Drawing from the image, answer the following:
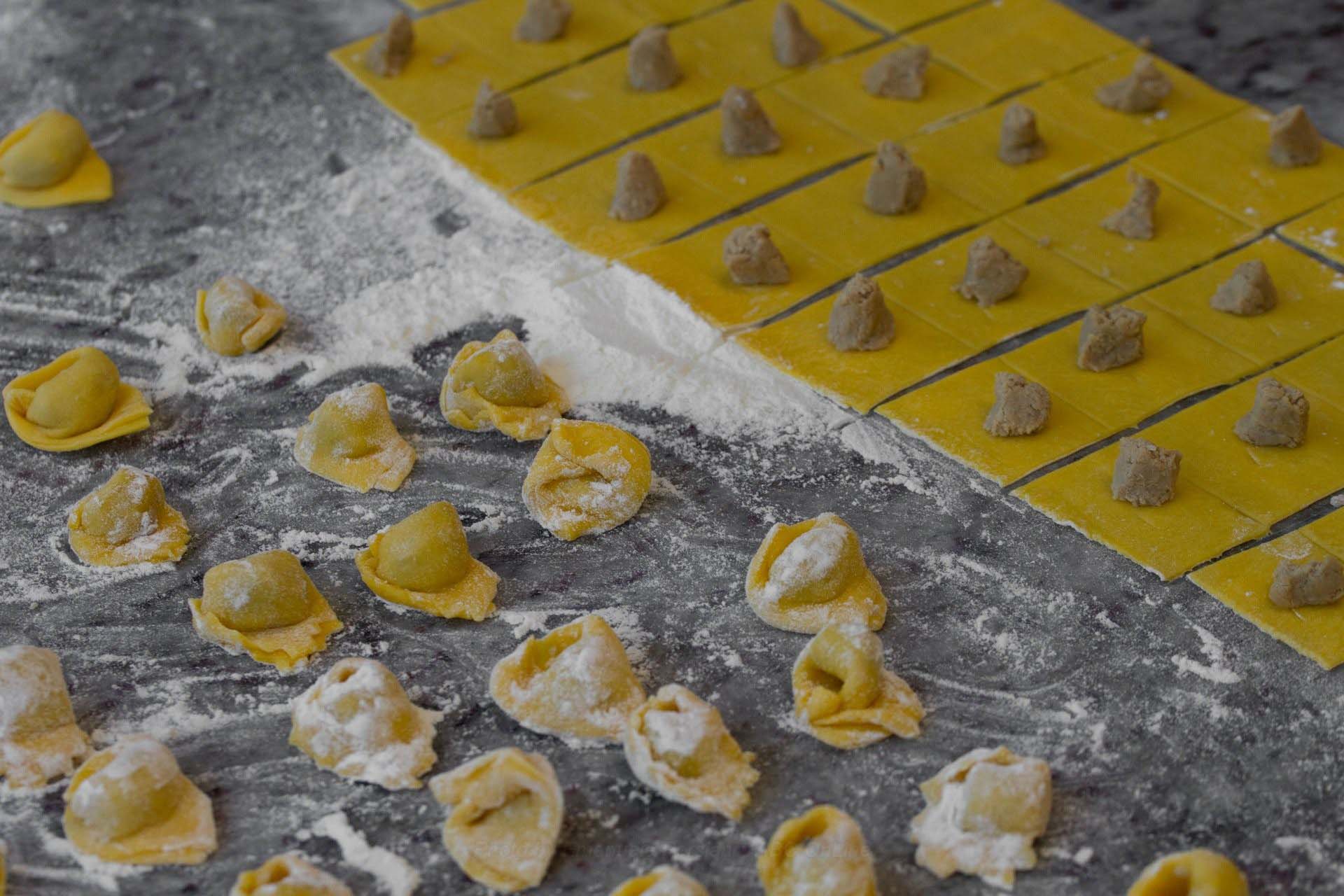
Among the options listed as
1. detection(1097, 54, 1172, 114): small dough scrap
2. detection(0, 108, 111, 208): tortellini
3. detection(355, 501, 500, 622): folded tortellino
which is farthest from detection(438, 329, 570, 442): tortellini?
detection(1097, 54, 1172, 114): small dough scrap

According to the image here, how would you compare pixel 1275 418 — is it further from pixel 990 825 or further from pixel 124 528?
pixel 124 528

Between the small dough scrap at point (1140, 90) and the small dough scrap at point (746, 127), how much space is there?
827mm

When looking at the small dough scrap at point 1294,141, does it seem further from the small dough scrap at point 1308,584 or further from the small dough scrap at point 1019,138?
the small dough scrap at point 1308,584

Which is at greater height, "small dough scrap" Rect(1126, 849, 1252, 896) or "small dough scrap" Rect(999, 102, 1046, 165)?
"small dough scrap" Rect(999, 102, 1046, 165)

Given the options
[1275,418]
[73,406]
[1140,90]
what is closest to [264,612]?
[73,406]

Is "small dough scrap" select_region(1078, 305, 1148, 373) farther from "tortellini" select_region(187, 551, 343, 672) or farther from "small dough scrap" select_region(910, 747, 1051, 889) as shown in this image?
"tortellini" select_region(187, 551, 343, 672)

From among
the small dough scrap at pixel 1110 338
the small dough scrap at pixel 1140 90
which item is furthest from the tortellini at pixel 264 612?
the small dough scrap at pixel 1140 90

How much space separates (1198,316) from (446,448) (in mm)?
1553

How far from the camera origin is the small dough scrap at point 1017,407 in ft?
9.61

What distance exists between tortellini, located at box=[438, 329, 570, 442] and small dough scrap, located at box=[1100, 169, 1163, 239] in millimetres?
1317

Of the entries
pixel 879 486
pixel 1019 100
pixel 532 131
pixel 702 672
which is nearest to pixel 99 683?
pixel 702 672

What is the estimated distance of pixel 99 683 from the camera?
259cm

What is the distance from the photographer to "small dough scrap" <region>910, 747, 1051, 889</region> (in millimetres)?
2260

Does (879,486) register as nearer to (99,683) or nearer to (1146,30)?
(99,683)
